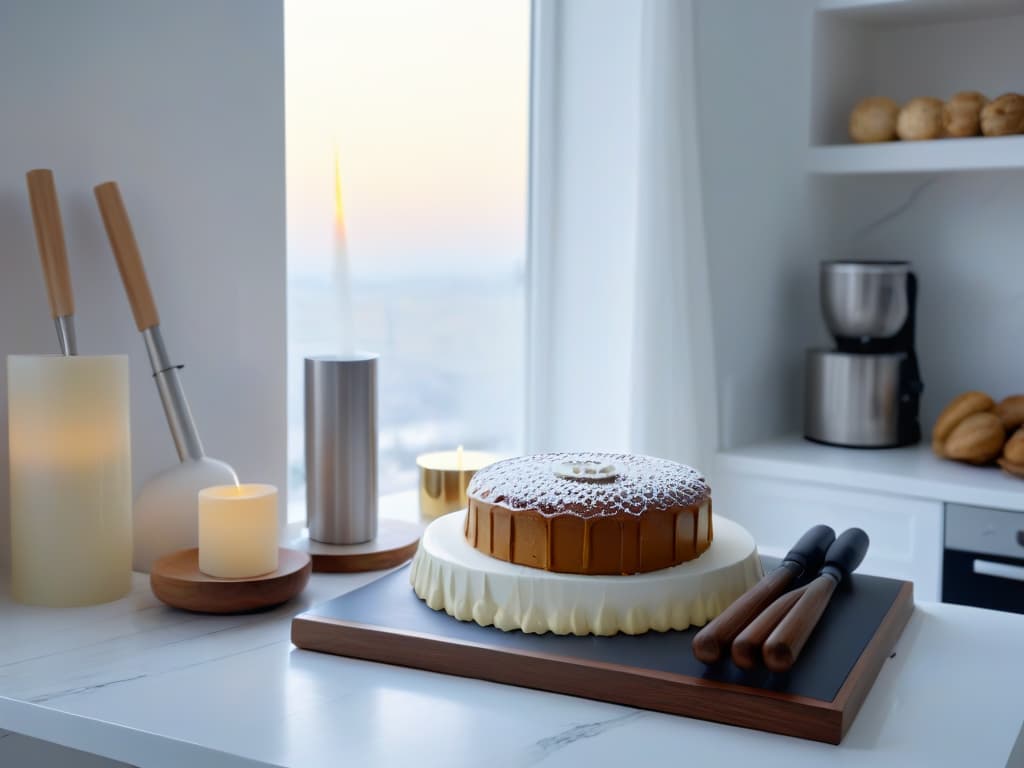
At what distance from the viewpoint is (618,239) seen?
6.72 ft

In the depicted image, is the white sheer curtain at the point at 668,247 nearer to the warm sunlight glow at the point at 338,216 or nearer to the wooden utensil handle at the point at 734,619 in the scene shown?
the warm sunlight glow at the point at 338,216

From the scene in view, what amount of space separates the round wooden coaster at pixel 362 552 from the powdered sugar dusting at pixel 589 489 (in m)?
0.18

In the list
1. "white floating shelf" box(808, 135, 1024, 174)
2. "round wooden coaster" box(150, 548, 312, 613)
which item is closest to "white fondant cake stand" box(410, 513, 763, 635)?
"round wooden coaster" box(150, 548, 312, 613)

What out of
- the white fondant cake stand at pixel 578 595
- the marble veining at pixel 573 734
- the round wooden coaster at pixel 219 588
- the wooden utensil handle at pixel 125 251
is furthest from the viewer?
the wooden utensil handle at pixel 125 251

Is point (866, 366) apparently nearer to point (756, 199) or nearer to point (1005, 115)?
point (756, 199)

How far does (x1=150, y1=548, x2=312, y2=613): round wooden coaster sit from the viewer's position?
913mm

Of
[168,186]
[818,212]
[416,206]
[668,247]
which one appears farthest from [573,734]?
[818,212]

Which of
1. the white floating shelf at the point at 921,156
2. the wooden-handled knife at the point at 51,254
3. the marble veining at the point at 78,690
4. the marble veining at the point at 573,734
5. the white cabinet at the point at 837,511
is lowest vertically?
the white cabinet at the point at 837,511

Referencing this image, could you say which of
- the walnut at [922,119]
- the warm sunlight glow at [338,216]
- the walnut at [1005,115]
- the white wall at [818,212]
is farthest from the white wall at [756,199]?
the warm sunlight glow at [338,216]

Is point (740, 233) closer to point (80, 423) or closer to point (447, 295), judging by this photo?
point (447, 295)

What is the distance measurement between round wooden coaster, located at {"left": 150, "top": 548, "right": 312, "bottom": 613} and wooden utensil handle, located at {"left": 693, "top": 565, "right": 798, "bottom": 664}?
384mm

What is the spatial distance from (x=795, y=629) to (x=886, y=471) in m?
1.29

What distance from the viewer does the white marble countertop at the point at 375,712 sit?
2.19 feet

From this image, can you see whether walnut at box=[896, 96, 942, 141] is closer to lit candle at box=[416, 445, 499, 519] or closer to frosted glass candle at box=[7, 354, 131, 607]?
lit candle at box=[416, 445, 499, 519]
